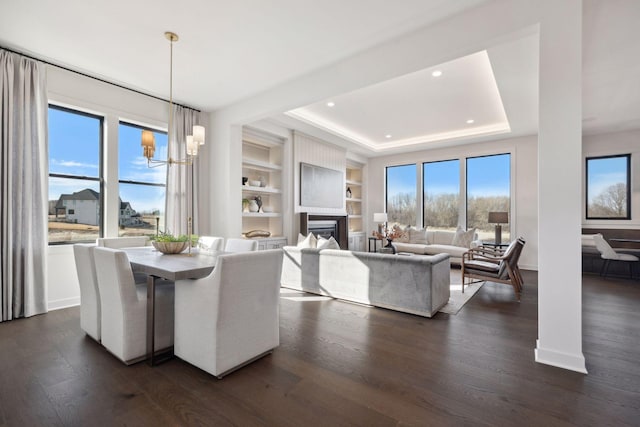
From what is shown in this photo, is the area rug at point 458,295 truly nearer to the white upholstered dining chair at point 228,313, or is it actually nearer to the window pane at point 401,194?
the white upholstered dining chair at point 228,313

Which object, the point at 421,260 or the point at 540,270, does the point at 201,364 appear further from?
the point at 540,270

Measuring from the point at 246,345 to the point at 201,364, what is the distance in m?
0.33

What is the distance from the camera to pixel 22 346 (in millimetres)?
2541

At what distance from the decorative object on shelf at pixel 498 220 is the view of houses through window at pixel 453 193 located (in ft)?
1.51

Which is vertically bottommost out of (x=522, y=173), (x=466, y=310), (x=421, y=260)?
(x=466, y=310)

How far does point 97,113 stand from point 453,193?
284 inches

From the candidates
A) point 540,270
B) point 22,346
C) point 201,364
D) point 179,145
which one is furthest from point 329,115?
point 22,346

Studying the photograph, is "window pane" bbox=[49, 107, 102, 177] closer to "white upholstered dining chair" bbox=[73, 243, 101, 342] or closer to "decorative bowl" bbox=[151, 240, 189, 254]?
"white upholstered dining chair" bbox=[73, 243, 101, 342]

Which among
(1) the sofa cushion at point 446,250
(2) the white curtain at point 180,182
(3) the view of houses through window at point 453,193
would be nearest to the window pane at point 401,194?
(3) the view of houses through window at point 453,193

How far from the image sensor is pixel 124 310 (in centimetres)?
220

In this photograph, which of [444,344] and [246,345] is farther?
[444,344]

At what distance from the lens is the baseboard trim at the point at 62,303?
3.56 metres

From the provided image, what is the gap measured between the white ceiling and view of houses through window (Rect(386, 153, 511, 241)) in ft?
6.72

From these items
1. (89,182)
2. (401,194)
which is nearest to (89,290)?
(89,182)
